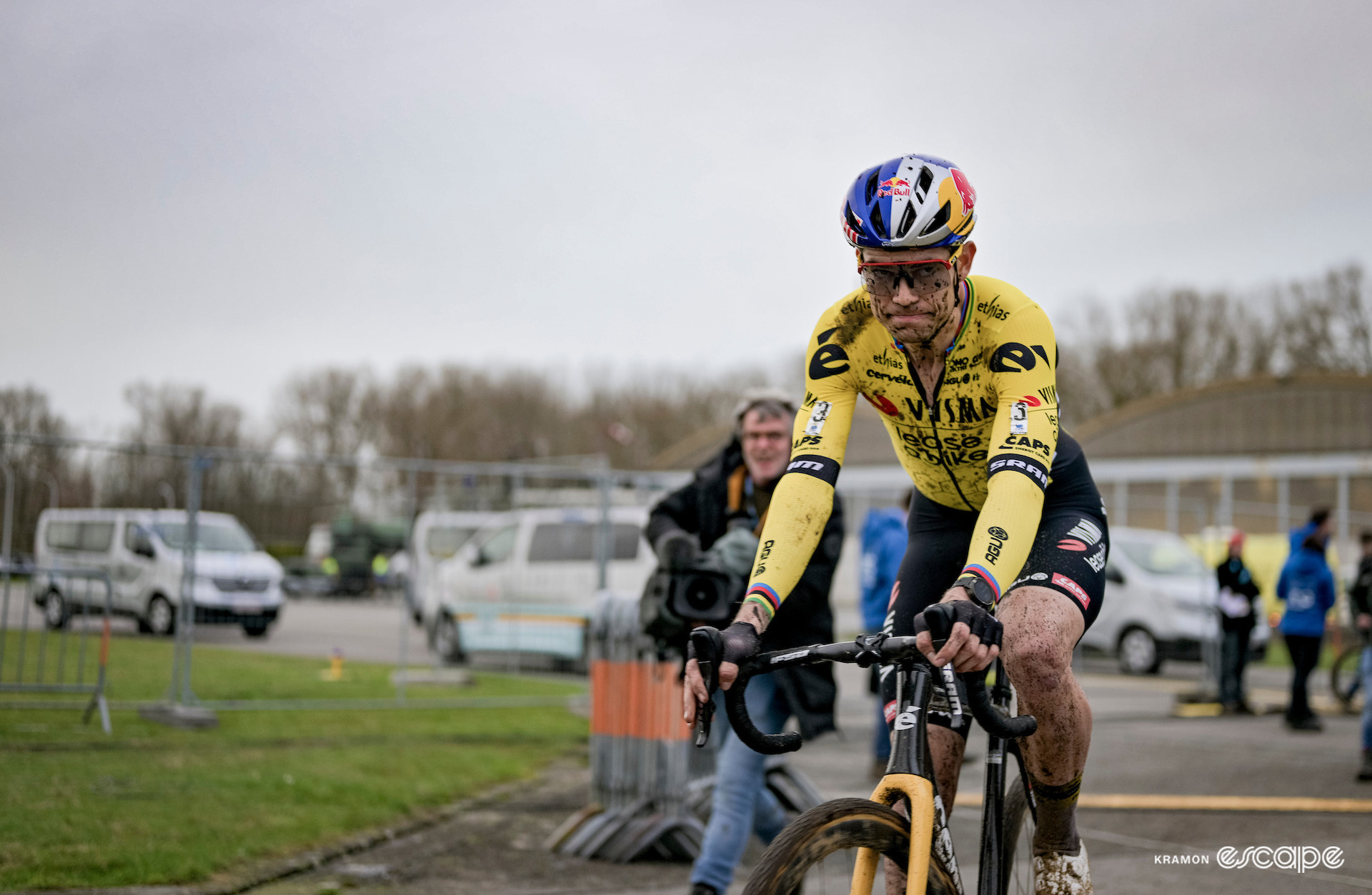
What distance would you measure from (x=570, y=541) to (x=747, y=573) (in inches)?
328

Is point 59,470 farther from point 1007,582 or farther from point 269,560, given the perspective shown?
point 1007,582

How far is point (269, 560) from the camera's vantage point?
10.5m

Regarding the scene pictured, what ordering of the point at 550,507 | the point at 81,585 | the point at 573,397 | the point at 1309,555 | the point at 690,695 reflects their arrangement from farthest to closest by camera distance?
the point at 573,397 < the point at 550,507 < the point at 1309,555 < the point at 81,585 < the point at 690,695

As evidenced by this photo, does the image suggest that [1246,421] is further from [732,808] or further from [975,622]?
[975,622]

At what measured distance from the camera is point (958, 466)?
337 centimetres

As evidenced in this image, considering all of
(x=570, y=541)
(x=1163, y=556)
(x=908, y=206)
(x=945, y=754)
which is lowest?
(x=1163, y=556)

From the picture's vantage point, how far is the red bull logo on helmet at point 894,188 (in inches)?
112

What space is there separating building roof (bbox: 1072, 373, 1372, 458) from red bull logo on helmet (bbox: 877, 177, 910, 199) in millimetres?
36416

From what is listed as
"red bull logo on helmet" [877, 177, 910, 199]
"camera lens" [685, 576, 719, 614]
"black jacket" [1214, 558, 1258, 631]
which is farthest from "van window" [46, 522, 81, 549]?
"black jacket" [1214, 558, 1258, 631]

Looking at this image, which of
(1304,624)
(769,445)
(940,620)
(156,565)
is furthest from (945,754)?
(1304,624)

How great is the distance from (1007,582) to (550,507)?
11010mm

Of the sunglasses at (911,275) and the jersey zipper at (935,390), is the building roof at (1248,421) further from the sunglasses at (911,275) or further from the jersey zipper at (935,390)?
the sunglasses at (911,275)

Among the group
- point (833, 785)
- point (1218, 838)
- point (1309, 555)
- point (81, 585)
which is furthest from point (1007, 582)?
point (1309, 555)

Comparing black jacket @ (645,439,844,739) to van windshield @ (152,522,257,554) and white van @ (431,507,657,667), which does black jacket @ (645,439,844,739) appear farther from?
white van @ (431,507,657,667)
